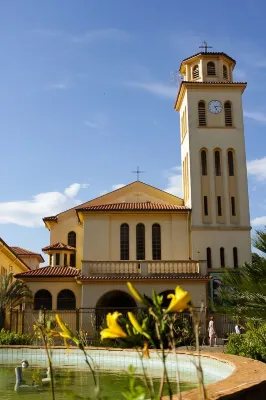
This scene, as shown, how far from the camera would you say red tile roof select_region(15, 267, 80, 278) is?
104 feet

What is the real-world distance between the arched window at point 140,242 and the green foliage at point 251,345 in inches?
722

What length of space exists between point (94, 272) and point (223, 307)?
61.8ft

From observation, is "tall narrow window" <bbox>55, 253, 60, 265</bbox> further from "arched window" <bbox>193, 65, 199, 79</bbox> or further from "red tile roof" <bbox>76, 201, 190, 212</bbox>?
"arched window" <bbox>193, 65, 199, 79</bbox>

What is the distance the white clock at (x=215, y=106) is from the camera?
3675cm

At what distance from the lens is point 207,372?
39.5ft

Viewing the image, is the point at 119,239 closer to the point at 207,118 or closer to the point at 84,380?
the point at 207,118

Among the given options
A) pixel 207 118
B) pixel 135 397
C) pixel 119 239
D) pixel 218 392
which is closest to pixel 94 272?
pixel 119 239

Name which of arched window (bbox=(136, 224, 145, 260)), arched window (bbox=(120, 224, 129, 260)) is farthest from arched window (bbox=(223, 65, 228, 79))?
arched window (bbox=(120, 224, 129, 260))

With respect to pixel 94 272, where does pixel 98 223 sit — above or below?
above

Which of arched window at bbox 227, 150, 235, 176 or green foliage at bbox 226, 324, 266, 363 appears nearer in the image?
green foliage at bbox 226, 324, 266, 363

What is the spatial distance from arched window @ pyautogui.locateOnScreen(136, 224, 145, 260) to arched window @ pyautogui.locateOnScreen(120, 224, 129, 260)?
2.26 feet

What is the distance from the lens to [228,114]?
36719mm

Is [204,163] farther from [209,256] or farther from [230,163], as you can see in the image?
[209,256]

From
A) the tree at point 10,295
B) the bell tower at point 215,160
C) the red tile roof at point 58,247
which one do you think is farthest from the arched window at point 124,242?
the tree at point 10,295
